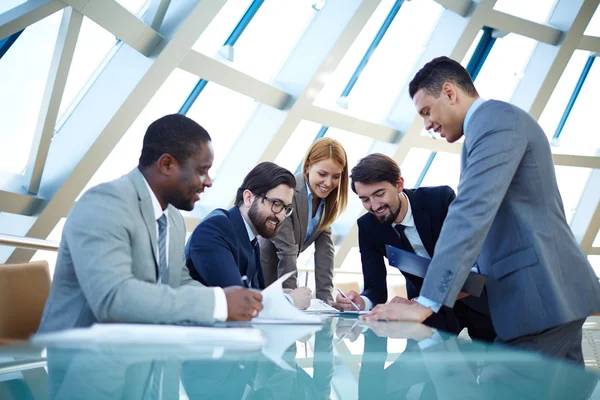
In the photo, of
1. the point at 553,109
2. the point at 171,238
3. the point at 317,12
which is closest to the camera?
the point at 171,238

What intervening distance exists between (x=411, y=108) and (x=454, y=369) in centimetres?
830

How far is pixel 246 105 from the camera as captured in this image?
7.89m

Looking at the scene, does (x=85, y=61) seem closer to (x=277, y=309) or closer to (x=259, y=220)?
(x=259, y=220)

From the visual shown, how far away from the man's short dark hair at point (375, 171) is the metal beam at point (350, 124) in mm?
4805

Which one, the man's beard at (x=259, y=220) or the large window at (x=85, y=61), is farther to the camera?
the large window at (x=85, y=61)

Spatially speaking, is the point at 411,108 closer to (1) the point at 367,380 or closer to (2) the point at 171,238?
(2) the point at 171,238

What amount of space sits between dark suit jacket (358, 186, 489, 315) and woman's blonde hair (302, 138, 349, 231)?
1.83 ft

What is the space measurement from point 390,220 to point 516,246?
102 centimetres

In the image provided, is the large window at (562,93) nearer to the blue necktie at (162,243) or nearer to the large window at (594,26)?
the large window at (594,26)

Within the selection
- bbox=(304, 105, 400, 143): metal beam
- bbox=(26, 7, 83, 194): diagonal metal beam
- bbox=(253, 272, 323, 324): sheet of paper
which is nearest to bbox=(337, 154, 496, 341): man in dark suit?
bbox=(253, 272, 323, 324): sheet of paper

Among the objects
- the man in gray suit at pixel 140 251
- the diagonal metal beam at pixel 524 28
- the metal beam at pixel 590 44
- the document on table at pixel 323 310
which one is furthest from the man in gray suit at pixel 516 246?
the metal beam at pixel 590 44

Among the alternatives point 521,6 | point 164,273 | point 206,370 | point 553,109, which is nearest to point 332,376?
point 206,370

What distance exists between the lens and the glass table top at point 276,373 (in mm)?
711

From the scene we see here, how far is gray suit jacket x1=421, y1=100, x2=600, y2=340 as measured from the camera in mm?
1721
